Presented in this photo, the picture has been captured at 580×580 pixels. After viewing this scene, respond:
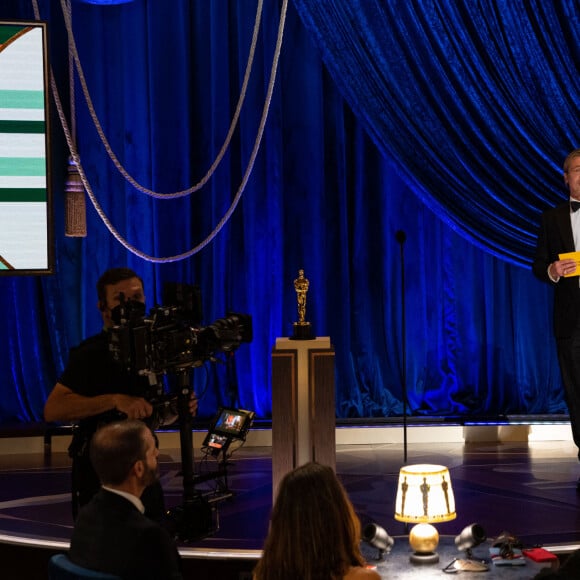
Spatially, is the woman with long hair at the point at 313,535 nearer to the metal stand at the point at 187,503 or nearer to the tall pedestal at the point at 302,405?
the metal stand at the point at 187,503

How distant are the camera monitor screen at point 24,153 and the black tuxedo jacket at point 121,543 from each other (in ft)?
11.0

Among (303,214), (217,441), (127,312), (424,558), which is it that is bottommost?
(424,558)

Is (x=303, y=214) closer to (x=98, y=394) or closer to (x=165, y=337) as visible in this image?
(x=165, y=337)

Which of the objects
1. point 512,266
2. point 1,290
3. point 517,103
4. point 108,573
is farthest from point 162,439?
point 108,573

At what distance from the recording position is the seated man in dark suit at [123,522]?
2.77 metres

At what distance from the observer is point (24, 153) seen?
6.05 metres

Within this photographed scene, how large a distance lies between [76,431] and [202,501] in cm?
56

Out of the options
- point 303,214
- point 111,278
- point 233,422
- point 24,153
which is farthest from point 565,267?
point 24,153

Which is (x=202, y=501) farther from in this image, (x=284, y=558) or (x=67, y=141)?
(x=67, y=141)

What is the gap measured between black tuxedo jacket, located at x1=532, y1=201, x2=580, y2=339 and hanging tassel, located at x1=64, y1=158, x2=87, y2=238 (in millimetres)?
2534

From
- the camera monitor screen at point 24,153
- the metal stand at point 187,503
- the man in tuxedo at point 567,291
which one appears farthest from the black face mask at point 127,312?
the camera monitor screen at point 24,153

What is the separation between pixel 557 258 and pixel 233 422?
180 cm

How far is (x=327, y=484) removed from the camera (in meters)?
2.50

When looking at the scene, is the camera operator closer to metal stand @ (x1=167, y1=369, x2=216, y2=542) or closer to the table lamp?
metal stand @ (x1=167, y1=369, x2=216, y2=542)
